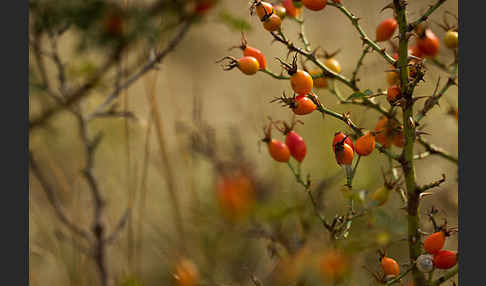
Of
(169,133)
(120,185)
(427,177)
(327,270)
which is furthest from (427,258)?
(169,133)

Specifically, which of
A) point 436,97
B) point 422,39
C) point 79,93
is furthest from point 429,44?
point 79,93

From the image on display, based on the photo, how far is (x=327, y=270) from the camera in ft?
3.16

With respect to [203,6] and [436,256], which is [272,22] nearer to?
[436,256]

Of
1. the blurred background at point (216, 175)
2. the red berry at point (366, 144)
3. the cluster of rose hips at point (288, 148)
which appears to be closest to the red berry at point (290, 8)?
the blurred background at point (216, 175)

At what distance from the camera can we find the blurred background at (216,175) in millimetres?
→ 1195

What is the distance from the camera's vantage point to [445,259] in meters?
0.71

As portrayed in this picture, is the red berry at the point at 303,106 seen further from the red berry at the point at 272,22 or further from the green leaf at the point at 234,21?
the green leaf at the point at 234,21

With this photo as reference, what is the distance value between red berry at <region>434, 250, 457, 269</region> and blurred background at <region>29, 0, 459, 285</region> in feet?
0.22

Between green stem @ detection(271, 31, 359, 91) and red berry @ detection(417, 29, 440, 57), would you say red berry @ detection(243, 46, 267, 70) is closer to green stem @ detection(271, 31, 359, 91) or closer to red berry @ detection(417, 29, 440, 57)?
green stem @ detection(271, 31, 359, 91)

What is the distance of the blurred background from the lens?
120 cm

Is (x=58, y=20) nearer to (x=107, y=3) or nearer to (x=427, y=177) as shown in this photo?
(x=107, y=3)

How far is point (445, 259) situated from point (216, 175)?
1.10m

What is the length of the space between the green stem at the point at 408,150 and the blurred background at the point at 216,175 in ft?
0.10

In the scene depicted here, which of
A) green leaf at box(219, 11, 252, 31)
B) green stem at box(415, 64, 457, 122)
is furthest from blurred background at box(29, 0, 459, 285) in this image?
green stem at box(415, 64, 457, 122)
